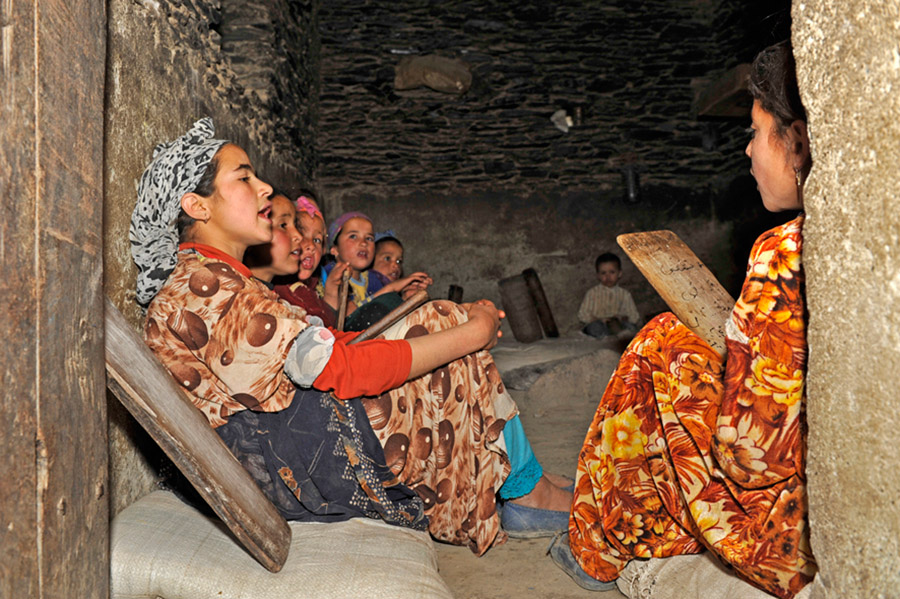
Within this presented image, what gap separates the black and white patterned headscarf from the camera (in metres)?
1.75

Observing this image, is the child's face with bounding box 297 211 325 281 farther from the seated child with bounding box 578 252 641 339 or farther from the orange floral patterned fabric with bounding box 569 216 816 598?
the seated child with bounding box 578 252 641 339

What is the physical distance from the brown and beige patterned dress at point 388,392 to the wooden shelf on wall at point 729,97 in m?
4.65

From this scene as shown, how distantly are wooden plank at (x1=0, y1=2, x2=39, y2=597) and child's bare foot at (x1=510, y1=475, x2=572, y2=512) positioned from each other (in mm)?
1476

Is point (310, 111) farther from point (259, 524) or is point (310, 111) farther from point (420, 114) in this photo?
point (259, 524)

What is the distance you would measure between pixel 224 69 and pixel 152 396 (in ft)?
7.75

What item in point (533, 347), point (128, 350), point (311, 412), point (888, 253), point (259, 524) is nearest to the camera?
point (888, 253)

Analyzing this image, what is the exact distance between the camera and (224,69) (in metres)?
3.19

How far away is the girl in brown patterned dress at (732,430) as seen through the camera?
119cm

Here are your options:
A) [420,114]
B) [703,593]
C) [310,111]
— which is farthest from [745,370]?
[420,114]

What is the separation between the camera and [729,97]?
5.90 m

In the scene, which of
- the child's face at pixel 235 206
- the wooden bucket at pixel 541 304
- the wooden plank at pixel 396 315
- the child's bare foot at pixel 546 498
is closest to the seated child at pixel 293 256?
the child's face at pixel 235 206

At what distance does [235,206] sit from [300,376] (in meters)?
0.55

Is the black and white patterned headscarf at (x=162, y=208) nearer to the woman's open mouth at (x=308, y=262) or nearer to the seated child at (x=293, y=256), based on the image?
the seated child at (x=293, y=256)

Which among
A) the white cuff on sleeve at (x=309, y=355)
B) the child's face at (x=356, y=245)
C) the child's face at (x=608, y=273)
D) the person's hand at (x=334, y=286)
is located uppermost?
the white cuff on sleeve at (x=309, y=355)
